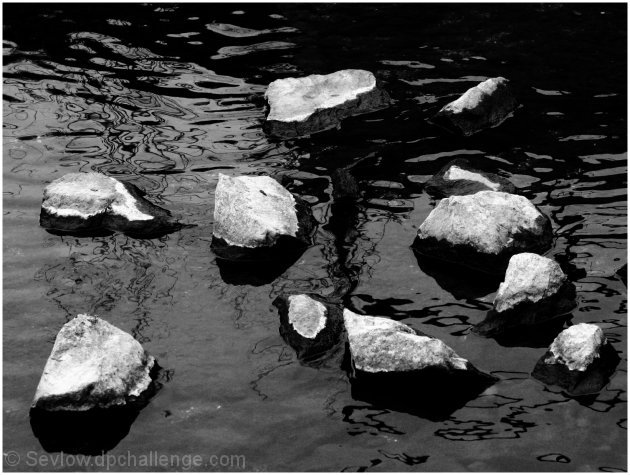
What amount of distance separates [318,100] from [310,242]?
A: 3.02 metres

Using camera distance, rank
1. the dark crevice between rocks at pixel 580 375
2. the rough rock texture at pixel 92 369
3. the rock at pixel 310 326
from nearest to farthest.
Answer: the rough rock texture at pixel 92 369 → the dark crevice between rocks at pixel 580 375 → the rock at pixel 310 326

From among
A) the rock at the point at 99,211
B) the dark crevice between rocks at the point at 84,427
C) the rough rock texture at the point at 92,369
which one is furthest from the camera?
the rock at the point at 99,211

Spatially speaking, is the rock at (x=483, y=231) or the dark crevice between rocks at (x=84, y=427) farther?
the rock at (x=483, y=231)

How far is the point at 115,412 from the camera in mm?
6316

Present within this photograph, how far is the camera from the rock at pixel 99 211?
859 cm

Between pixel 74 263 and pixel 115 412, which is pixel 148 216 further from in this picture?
pixel 115 412

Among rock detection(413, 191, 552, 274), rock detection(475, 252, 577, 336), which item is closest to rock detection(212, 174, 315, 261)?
rock detection(413, 191, 552, 274)

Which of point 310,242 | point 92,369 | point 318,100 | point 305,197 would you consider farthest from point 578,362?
point 318,100

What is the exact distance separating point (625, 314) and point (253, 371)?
301 centimetres

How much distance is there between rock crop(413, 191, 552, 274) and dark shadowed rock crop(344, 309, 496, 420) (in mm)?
1588

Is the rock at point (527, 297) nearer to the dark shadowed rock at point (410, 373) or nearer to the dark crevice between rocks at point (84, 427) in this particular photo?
the dark shadowed rock at point (410, 373)

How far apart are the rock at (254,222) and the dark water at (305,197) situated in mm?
239

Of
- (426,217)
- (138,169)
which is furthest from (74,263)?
(426,217)

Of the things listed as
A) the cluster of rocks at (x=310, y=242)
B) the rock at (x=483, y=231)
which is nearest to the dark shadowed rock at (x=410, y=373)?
the cluster of rocks at (x=310, y=242)
